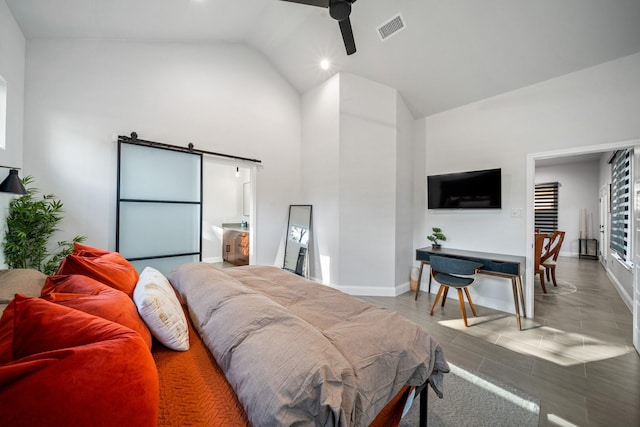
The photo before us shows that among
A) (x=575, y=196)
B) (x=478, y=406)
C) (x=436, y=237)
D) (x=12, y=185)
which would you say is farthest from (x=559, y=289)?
(x=12, y=185)

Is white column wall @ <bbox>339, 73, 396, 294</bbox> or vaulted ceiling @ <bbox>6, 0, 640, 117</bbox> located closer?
vaulted ceiling @ <bbox>6, 0, 640, 117</bbox>

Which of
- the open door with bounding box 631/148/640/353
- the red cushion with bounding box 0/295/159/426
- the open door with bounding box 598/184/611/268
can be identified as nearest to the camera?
the red cushion with bounding box 0/295/159/426

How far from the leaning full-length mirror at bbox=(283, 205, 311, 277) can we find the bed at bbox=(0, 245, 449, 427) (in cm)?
258

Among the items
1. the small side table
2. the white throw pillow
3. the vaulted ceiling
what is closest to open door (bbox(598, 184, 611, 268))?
the small side table

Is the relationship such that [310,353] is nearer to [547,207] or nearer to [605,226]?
[605,226]

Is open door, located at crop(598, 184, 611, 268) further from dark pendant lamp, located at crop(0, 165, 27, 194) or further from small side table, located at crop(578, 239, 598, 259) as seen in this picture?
dark pendant lamp, located at crop(0, 165, 27, 194)

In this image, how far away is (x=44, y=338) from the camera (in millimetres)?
673

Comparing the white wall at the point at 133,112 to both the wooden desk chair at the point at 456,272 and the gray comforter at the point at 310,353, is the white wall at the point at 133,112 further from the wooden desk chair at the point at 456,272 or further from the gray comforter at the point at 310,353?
the wooden desk chair at the point at 456,272

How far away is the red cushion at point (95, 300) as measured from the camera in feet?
3.10

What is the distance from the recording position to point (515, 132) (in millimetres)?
3219

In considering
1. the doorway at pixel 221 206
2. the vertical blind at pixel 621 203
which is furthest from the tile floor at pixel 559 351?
the doorway at pixel 221 206

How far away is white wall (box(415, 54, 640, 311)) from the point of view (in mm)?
2596

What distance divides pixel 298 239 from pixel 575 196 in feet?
26.4

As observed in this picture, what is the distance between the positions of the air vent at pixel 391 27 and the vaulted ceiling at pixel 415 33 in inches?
2.3
